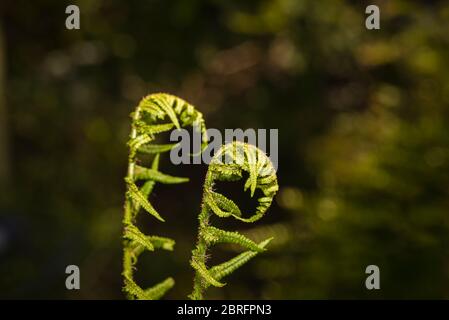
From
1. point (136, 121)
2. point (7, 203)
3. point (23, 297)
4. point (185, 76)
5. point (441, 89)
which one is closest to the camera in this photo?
point (136, 121)

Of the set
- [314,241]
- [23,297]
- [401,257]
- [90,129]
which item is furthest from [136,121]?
[90,129]

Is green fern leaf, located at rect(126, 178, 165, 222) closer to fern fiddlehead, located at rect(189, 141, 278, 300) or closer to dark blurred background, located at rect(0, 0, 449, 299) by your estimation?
fern fiddlehead, located at rect(189, 141, 278, 300)

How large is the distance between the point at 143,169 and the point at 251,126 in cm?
263

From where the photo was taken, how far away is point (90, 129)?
374cm

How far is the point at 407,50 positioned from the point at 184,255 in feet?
4.19

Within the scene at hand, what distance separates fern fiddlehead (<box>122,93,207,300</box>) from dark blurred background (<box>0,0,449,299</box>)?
1.28 metres

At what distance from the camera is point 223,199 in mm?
729

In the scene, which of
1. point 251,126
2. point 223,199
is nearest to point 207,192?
point 223,199

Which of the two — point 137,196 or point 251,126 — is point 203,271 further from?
point 251,126

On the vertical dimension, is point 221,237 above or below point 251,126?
below

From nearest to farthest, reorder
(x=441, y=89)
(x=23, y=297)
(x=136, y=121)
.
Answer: (x=136, y=121) → (x=441, y=89) → (x=23, y=297)

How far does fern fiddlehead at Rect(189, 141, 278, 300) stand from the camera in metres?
0.69
